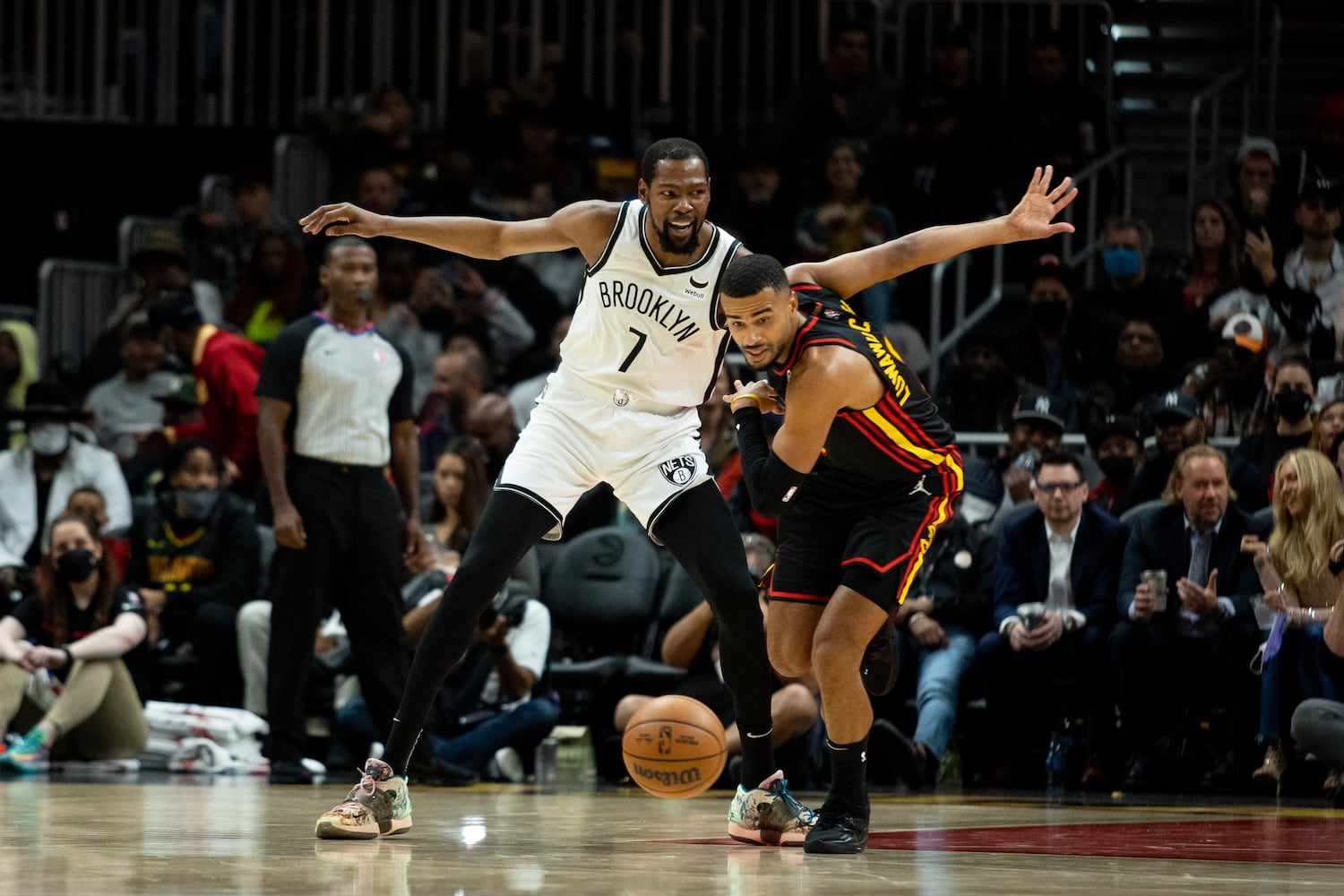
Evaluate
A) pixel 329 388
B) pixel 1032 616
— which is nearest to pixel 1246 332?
pixel 1032 616

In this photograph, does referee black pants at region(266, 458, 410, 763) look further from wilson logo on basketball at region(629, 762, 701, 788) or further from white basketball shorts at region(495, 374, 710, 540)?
white basketball shorts at region(495, 374, 710, 540)

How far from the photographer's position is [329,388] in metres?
8.16

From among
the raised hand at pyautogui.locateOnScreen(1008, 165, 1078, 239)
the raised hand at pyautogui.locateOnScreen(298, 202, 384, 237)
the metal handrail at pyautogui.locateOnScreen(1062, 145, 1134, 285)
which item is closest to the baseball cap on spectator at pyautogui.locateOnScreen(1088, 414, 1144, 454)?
the metal handrail at pyautogui.locateOnScreen(1062, 145, 1134, 285)

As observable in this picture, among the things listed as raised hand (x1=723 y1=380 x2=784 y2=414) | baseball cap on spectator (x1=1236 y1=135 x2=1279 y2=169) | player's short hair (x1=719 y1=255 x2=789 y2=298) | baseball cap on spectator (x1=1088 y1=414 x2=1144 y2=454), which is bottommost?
baseball cap on spectator (x1=1088 y1=414 x2=1144 y2=454)

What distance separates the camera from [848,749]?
532 cm

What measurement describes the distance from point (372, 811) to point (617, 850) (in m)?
0.75

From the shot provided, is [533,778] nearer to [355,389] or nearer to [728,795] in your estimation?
[728,795]

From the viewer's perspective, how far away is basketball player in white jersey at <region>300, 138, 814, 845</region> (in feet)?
17.8

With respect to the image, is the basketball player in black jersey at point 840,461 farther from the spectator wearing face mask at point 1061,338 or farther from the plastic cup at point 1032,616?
the spectator wearing face mask at point 1061,338

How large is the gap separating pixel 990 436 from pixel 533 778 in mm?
3166

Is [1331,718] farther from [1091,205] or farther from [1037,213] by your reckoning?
[1091,205]

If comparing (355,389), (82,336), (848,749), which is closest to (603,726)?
(355,389)

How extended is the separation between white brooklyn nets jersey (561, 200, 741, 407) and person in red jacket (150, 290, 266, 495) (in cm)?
530

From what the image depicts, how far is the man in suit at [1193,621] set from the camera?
333 inches
